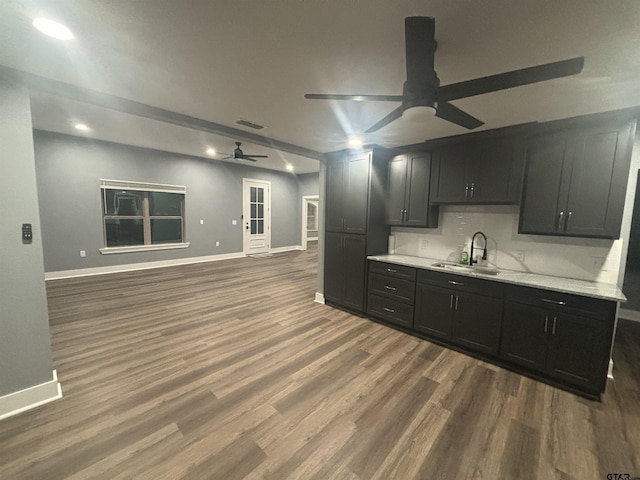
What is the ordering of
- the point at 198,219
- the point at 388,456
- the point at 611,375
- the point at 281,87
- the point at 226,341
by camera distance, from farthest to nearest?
the point at 198,219
the point at 226,341
the point at 611,375
the point at 281,87
the point at 388,456

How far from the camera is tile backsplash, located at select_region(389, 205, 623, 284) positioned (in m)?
2.65

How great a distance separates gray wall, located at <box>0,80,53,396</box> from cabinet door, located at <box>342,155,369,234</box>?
3.29 metres

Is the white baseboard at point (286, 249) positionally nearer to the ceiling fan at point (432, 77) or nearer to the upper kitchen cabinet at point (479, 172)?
the upper kitchen cabinet at point (479, 172)

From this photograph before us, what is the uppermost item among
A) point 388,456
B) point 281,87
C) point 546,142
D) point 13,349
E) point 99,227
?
point 281,87

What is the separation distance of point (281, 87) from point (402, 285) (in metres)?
2.70

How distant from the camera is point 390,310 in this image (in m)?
3.57

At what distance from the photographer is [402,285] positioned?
3.45 meters

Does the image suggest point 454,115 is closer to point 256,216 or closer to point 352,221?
point 352,221

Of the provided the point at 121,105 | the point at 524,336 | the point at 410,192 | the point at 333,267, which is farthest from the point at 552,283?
the point at 121,105

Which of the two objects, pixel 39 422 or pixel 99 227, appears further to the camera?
pixel 99 227

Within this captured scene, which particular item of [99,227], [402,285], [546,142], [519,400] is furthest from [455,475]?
[99,227]

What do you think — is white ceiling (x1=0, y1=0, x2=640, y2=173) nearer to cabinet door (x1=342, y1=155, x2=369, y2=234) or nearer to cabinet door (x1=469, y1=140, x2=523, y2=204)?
cabinet door (x1=469, y1=140, x2=523, y2=204)

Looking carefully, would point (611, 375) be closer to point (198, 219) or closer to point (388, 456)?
point (388, 456)

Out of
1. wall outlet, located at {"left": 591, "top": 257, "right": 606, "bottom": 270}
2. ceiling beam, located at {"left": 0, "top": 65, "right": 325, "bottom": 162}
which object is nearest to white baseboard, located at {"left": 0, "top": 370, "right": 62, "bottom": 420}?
ceiling beam, located at {"left": 0, "top": 65, "right": 325, "bottom": 162}
